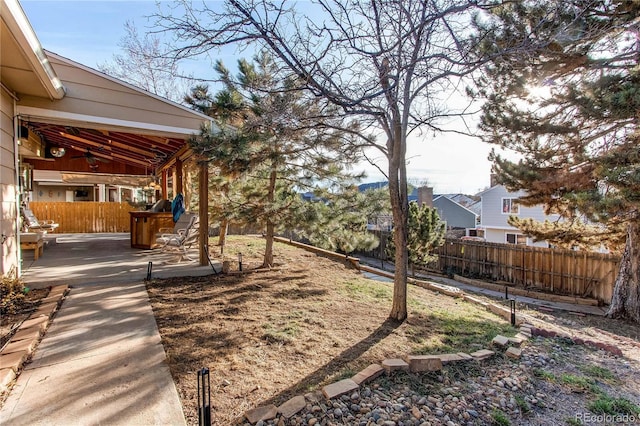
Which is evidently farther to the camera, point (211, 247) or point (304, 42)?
point (211, 247)

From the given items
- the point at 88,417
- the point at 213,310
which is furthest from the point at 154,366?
the point at 213,310

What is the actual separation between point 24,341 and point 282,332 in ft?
7.47

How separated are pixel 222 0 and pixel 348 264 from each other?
634cm

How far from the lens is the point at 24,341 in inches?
107

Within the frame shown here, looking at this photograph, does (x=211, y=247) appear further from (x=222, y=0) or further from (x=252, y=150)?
(x=222, y=0)

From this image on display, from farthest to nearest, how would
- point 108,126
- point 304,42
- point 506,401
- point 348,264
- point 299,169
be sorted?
point 348,264
point 299,169
point 108,126
point 304,42
point 506,401

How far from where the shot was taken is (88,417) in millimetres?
1911

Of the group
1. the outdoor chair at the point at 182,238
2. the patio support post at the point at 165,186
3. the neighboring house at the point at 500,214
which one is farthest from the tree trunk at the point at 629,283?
the patio support post at the point at 165,186

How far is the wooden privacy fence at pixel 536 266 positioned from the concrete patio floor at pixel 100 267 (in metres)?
11.2

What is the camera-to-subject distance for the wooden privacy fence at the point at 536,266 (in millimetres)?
9586

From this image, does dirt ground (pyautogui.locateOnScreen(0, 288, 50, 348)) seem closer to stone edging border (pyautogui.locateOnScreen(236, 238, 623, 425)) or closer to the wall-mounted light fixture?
stone edging border (pyautogui.locateOnScreen(236, 238, 623, 425))

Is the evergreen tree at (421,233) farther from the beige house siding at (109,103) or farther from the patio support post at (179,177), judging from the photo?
the beige house siding at (109,103)

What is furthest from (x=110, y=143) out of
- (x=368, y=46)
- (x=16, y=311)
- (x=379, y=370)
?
(x=379, y=370)

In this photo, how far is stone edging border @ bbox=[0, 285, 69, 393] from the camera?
2.25 meters
